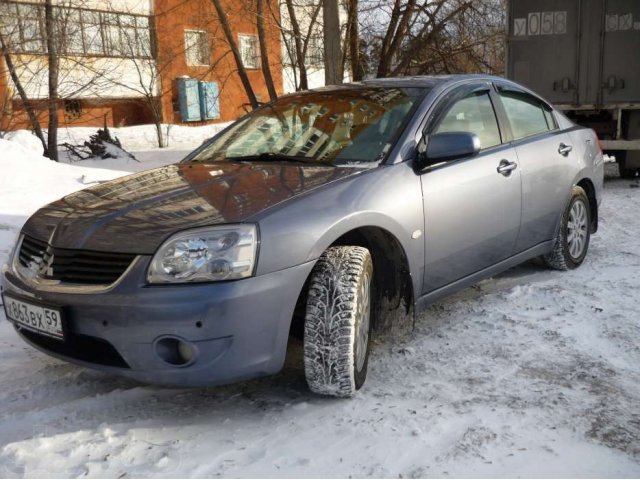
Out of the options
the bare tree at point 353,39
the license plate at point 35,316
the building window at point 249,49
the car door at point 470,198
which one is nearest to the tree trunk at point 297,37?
the bare tree at point 353,39

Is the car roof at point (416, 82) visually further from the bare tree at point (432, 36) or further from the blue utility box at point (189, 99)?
the blue utility box at point (189, 99)

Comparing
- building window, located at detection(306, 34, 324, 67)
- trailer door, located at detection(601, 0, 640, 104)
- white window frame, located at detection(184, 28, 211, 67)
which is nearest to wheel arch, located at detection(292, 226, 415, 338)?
trailer door, located at detection(601, 0, 640, 104)

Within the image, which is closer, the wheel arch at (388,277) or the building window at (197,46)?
the wheel arch at (388,277)

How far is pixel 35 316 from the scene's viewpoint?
115 inches

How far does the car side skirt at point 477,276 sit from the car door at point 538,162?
0.05 m

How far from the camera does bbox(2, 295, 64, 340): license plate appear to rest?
111 inches

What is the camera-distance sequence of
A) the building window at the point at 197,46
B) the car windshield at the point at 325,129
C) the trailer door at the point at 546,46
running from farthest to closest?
the building window at the point at 197,46
the trailer door at the point at 546,46
the car windshield at the point at 325,129

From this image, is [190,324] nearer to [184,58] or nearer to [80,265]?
[80,265]

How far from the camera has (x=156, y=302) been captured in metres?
2.61

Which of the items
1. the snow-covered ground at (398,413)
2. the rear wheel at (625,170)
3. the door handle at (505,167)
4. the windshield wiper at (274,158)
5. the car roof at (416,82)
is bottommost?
the snow-covered ground at (398,413)

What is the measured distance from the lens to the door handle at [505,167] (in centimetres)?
403

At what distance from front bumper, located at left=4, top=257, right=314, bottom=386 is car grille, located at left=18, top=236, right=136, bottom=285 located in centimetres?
7

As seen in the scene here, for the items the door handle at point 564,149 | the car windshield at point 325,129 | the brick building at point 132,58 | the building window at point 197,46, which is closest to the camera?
the car windshield at point 325,129

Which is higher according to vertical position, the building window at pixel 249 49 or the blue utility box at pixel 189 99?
the building window at pixel 249 49
